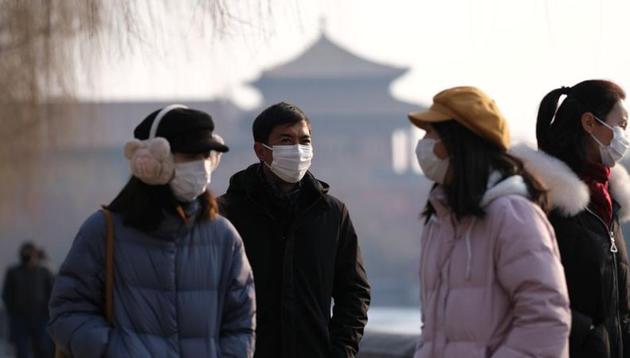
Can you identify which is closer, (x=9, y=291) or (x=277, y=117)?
(x=277, y=117)

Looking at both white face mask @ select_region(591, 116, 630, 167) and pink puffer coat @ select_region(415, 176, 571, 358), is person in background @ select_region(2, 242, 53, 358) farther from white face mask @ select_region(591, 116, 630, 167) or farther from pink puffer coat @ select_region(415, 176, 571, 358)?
pink puffer coat @ select_region(415, 176, 571, 358)

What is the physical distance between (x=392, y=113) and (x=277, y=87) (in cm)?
449

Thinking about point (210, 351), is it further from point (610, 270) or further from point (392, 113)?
point (392, 113)

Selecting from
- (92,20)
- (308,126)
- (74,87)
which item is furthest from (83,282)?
(74,87)

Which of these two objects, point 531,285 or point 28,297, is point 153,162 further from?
point 28,297

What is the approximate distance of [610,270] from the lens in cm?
359

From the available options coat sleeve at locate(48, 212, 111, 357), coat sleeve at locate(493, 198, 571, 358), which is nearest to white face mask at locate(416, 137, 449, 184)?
coat sleeve at locate(493, 198, 571, 358)

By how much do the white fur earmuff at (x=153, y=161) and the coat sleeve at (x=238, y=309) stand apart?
0.20 meters

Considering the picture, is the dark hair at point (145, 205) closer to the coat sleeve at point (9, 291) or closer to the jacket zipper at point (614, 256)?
the jacket zipper at point (614, 256)

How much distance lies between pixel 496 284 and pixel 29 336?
8907 mm

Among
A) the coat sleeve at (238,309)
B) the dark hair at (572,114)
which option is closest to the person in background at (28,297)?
the dark hair at (572,114)

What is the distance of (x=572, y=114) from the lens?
3688 millimetres

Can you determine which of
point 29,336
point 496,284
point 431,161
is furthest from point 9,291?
point 496,284

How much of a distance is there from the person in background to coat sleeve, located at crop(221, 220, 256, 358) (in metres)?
7.90
